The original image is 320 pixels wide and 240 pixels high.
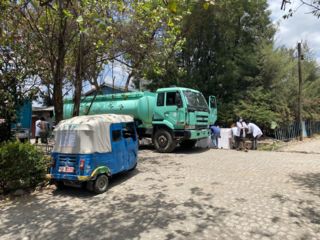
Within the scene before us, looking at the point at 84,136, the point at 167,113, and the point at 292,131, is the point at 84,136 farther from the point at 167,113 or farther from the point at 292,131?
the point at 292,131

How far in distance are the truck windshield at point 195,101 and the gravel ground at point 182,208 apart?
12.3 ft

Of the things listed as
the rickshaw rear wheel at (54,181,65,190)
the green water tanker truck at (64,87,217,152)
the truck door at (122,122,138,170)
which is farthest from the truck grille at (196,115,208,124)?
the rickshaw rear wheel at (54,181,65,190)

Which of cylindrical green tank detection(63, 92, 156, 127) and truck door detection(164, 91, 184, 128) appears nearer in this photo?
truck door detection(164, 91, 184, 128)

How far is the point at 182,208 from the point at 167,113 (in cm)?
727

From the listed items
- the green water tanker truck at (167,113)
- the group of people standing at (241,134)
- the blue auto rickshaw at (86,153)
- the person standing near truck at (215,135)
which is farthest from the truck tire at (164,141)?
the blue auto rickshaw at (86,153)

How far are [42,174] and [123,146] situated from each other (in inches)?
88.9

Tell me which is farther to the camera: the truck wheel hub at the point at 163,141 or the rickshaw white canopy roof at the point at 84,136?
the truck wheel hub at the point at 163,141

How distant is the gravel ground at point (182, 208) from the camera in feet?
17.2

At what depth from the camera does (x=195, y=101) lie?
44.1ft

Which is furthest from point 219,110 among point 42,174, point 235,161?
point 42,174

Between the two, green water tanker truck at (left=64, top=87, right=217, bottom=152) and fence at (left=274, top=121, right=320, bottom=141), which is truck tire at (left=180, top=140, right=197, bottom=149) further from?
fence at (left=274, top=121, right=320, bottom=141)

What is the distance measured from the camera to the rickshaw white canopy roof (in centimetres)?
751

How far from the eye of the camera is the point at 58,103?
10070 millimetres

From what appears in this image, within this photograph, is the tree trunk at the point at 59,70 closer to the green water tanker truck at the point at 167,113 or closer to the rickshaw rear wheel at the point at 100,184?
the rickshaw rear wheel at the point at 100,184
